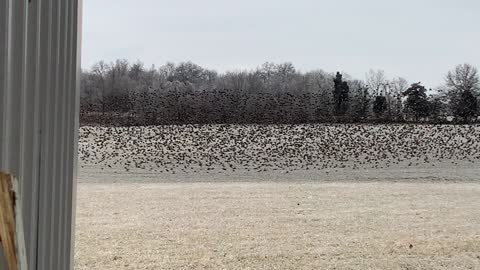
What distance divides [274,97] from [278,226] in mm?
570

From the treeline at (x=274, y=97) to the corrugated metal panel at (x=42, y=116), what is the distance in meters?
1.00

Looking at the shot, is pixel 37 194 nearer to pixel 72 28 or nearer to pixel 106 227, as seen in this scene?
pixel 72 28

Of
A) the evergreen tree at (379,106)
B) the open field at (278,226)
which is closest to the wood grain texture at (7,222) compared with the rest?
the open field at (278,226)

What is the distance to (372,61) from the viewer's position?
2350 millimetres

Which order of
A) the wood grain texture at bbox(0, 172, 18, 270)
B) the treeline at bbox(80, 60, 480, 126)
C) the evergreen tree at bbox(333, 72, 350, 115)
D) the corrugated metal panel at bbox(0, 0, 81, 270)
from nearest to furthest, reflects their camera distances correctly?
the wood grain texture at bbox(0, 172, 18, 270) → the corrugated metal panel at bbox(0, 0, 81, 270) → the treeline at bbox(80, 60, 480, 126) → the evergreen tree at bbox(333, 72, 350, 115)

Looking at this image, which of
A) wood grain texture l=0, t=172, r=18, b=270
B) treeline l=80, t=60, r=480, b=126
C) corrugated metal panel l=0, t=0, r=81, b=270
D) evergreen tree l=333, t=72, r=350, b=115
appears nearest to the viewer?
wood grain texture l=0, t=172, r=18, b=270

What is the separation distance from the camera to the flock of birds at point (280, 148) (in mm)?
2270

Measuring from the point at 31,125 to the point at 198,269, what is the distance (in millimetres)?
1395

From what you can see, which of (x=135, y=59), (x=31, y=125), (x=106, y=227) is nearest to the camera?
(x=31, y=125)

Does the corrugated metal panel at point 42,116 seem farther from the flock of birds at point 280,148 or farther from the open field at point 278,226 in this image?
the open field at point 278,226

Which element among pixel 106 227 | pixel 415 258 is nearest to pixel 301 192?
pixel 415 258

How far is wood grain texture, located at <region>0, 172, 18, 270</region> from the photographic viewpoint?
73 centimetres

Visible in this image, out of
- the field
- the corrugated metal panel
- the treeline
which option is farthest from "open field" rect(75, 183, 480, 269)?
the corrugated metal panel

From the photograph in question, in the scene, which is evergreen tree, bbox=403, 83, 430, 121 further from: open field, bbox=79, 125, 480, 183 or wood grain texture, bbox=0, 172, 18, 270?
wood grain texture, bbox=0, 172, 18, 270
